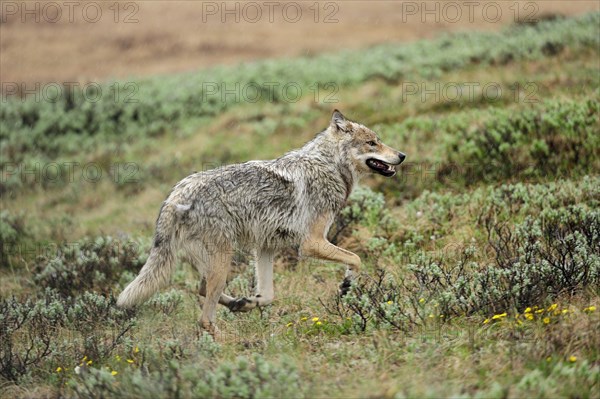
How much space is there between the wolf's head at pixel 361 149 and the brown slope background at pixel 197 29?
16059 millimetres

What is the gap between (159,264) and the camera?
6.68m

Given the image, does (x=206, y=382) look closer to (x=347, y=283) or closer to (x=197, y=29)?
(x=347, y=283)

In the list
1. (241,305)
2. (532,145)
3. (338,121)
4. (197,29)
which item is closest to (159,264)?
(241,305)

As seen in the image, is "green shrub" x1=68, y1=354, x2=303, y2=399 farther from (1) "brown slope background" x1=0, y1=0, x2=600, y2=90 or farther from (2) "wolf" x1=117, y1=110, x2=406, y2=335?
(1) "brown slope background" x1=0, y1=0, x2=600, y2=90

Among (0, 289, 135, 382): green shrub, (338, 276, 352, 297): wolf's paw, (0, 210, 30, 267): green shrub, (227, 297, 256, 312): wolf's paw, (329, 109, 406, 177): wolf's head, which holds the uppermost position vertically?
(329, 109, 406, 177): wolf's head

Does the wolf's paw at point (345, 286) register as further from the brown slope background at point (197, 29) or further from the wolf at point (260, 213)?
the brown slope background at point (197, 29)

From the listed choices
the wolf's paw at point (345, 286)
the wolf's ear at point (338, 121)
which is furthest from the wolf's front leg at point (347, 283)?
the wolf's ear at point (338, 121)

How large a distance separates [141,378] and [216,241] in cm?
194

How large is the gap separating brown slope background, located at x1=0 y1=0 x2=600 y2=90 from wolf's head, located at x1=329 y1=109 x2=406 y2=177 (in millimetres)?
16059

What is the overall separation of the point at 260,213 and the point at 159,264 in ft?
3.88

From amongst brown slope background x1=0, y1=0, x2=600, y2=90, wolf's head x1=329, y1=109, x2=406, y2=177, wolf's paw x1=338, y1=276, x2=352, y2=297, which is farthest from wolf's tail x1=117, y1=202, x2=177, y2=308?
brown slope background x1=0, y1=0, x2=600, y2=90

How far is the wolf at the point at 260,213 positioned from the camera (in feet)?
22.1

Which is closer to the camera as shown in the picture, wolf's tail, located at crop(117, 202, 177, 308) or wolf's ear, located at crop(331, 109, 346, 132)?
wolf's tail, located at crop(117, 202, 177, 308)

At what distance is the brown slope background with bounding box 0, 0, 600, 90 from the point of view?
81.0ft
